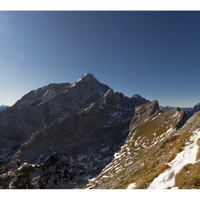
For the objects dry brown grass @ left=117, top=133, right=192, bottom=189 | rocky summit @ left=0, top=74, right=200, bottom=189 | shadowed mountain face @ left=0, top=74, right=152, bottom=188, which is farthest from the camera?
shadowed mountain face @ left=0, top=74, right=152, bottom=188

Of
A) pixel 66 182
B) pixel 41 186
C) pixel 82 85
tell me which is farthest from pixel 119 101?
pixel 41 186

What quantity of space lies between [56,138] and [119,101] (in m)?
93.2

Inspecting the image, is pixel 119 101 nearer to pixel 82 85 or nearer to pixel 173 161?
pixel 82 85

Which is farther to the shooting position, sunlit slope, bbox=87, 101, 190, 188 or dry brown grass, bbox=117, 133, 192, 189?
sunlit slope, bbox=87, 101, 190, 188

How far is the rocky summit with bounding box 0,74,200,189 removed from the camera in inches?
2436

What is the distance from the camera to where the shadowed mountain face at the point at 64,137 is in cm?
7481

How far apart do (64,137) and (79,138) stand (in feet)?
57.1

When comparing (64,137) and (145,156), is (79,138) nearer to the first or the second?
(64,137)

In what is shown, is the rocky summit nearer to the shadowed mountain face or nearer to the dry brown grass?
the shadowed mountain face

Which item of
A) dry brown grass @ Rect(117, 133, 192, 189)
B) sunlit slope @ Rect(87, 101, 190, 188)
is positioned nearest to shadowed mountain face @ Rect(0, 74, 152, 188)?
sunlit slope @ Rect(87, 101, 190, 188)

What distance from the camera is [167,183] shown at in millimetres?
9695

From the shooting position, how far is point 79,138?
360ft

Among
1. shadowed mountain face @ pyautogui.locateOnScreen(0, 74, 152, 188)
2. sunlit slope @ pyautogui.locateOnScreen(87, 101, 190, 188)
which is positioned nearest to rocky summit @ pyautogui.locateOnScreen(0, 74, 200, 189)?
shadowed mountain face @ pyautogui.locateOnScreen(0, 74, 152, 188)

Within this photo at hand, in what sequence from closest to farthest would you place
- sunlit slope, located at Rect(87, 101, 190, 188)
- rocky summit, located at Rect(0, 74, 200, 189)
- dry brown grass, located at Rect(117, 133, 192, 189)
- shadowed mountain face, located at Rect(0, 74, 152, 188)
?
dry brown grass, located at Rect(117, 133, 192, 189), sunlit slope, located at Rect(87, 101, 190, 188), rocky summit, located at Rect(0, 74, 200, 189), shadowed mountain face, located at Rect(0, 74, 152, 188)
